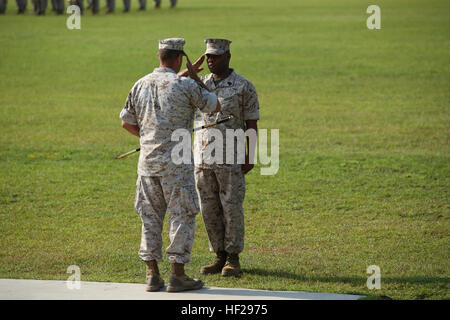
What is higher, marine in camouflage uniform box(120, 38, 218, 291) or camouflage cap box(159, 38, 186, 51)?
camouflage cap box(159, 38, 186, 51)

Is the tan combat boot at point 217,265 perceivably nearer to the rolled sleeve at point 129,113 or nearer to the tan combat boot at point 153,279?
the tan combat boot at point 153,279

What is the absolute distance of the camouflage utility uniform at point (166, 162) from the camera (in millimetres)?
6387

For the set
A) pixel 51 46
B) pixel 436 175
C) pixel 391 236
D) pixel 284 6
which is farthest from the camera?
pixel 284 6

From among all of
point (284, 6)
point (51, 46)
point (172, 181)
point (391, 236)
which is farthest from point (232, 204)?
point (284, 6)

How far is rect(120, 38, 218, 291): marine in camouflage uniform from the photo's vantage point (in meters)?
6.39

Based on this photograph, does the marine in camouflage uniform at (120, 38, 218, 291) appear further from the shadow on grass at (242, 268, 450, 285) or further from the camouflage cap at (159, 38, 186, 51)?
the shadow on grass at (242, 268, 450, 285)

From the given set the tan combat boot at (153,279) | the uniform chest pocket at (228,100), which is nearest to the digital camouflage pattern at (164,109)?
the uniform chest pocket at (228,100)

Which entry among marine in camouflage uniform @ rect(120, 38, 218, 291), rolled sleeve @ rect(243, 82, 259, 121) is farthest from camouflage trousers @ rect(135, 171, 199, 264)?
rolled sleeve @ rect(243, 82, 259, 121)

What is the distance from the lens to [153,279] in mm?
6426

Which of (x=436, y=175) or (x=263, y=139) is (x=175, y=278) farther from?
(x=263, y=139)

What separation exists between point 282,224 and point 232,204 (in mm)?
2369

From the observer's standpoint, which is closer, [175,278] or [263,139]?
[175,278]
